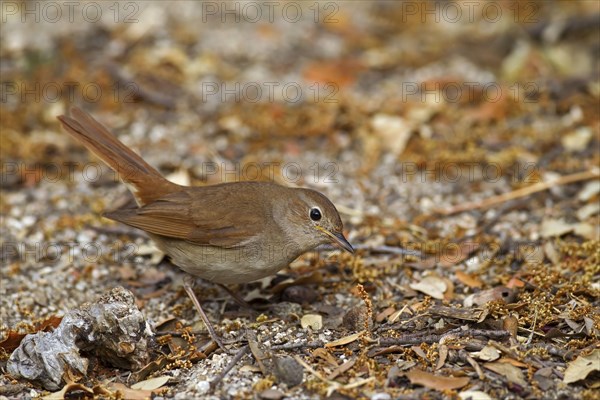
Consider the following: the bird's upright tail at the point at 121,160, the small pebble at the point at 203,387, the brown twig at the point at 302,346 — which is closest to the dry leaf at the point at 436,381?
the brown twig at the point at 302,346

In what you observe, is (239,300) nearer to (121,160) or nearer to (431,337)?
(121,160)

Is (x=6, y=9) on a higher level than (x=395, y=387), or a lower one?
higher

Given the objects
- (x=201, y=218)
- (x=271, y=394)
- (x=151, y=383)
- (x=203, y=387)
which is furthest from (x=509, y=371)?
(x=201, y=218)

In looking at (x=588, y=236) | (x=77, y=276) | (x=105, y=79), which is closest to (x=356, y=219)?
(x=588, y=236)

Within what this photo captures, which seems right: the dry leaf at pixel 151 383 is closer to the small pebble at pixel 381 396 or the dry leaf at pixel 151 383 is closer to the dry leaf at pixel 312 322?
the dry leaf at pixel 312 322

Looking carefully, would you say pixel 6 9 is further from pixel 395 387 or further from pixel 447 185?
pixel 395 387

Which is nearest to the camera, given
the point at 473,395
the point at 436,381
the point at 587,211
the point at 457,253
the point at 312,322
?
the point at 473,395
